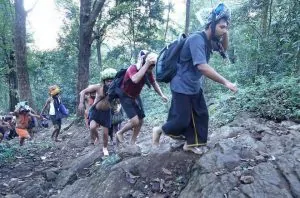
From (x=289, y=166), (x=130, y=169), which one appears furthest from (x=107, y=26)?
(x=289, y=166)

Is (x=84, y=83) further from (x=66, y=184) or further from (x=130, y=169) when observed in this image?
(x=130, y=169)

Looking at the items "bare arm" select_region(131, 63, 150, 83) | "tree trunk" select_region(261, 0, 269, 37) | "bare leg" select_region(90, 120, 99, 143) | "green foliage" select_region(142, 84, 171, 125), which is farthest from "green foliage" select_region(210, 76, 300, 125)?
"tree trunk" select_region(261, 0, 269, 37)

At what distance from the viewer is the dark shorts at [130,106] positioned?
5969 mm

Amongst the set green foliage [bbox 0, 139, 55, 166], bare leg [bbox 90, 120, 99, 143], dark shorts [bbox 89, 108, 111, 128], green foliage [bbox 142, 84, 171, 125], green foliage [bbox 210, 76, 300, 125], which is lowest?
green foliage [bbox 0, 139, 55, 166]

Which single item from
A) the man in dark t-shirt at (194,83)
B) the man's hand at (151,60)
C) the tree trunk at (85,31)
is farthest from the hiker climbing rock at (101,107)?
the tree trunk at (85,31)

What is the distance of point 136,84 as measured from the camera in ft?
19.4

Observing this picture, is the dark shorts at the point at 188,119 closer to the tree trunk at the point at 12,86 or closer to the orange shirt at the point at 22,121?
the orange shirt at the point at 22,121

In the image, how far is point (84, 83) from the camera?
38.1ft

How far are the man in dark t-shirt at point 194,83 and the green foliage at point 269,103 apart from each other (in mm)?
2315

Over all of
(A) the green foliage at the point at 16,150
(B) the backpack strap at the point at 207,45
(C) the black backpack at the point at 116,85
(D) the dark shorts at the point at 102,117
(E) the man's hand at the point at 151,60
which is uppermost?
(B) the backpack strap at the point at 207,45

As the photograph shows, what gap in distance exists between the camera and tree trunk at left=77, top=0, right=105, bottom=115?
10953 mm

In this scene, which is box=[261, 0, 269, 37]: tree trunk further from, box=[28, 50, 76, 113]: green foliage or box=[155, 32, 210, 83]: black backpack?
box=[28, 50, 76, 113]: green foliage

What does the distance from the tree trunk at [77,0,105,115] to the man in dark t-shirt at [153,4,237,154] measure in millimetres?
6819

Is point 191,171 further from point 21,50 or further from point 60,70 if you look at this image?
point 60,70
